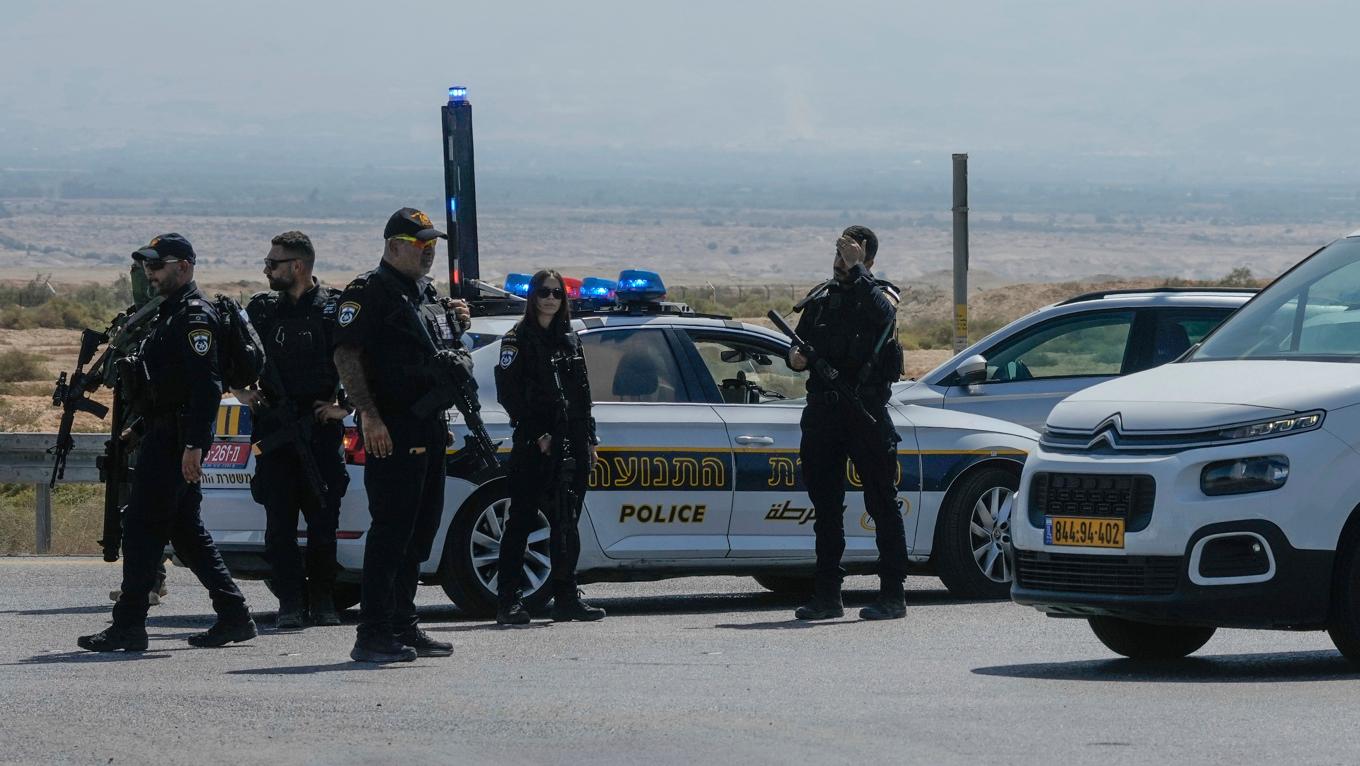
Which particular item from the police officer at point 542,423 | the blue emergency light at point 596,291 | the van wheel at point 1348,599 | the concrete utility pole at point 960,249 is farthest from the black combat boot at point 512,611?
the concrete utility pole at point 960,249

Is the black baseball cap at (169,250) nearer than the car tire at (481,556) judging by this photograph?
Yes

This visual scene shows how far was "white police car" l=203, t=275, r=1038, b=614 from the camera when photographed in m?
10.6

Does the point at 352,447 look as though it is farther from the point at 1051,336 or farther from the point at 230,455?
the point at 1051,336

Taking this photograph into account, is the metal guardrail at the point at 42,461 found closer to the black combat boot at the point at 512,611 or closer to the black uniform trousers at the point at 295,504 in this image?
the black uniform trousers at the point at 295,504

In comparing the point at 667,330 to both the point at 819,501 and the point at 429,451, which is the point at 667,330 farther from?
the point at 429,451

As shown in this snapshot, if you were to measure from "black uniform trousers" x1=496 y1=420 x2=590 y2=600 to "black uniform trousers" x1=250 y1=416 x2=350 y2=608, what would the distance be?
2.76ft

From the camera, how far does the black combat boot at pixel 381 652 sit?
29.0 feet

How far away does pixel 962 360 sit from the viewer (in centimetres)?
1298

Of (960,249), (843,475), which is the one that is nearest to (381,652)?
(843,475)

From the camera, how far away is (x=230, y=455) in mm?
10609

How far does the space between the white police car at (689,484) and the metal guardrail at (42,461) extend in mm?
4380

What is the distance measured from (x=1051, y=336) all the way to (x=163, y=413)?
19.8 feet

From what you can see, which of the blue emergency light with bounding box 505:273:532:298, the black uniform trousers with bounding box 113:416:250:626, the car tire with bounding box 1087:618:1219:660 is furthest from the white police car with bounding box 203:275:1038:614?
the car tire with bounding box 1087:618:1219:660

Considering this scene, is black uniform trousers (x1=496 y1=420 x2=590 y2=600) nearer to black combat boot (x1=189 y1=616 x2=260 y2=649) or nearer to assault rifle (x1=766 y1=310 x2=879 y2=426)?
assault rifle (x1=766 y1=310 x2=879 y2=426)
